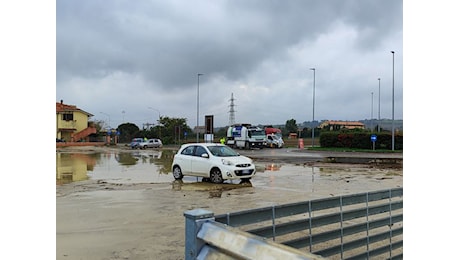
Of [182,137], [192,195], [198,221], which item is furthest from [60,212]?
[182,137]

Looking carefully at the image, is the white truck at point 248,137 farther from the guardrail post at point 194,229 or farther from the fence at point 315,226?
the guardrail post at point 194,229

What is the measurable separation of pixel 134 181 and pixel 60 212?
20.7 feet

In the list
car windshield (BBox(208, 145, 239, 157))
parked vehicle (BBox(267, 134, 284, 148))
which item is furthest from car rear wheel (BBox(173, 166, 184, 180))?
parked vehicle (BBox(267, 134, 284, 148))

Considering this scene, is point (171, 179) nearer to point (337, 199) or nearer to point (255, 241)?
point (337, 199)

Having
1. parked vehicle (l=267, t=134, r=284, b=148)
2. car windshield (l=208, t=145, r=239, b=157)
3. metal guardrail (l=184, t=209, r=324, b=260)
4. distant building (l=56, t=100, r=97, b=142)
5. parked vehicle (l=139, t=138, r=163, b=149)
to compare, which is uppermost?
distant building (l=56, t=100, r=97, b=142)

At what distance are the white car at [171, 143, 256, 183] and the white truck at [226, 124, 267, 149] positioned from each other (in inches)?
1272

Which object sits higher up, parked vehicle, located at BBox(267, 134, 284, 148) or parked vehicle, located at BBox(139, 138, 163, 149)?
parked vehicle, located at BBox(267, 134, 284, 148)

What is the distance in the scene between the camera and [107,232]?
7121 mm

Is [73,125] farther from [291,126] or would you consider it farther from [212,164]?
[212,164]

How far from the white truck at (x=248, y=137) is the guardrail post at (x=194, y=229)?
4566 centimetres

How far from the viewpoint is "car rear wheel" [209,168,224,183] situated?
47.8 ft

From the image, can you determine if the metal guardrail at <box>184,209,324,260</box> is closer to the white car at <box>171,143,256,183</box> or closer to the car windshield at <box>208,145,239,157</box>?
the white car at <box>171,143,256,183</box>

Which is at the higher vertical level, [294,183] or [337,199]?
[337,199]

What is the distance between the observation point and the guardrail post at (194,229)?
2.30 metres
